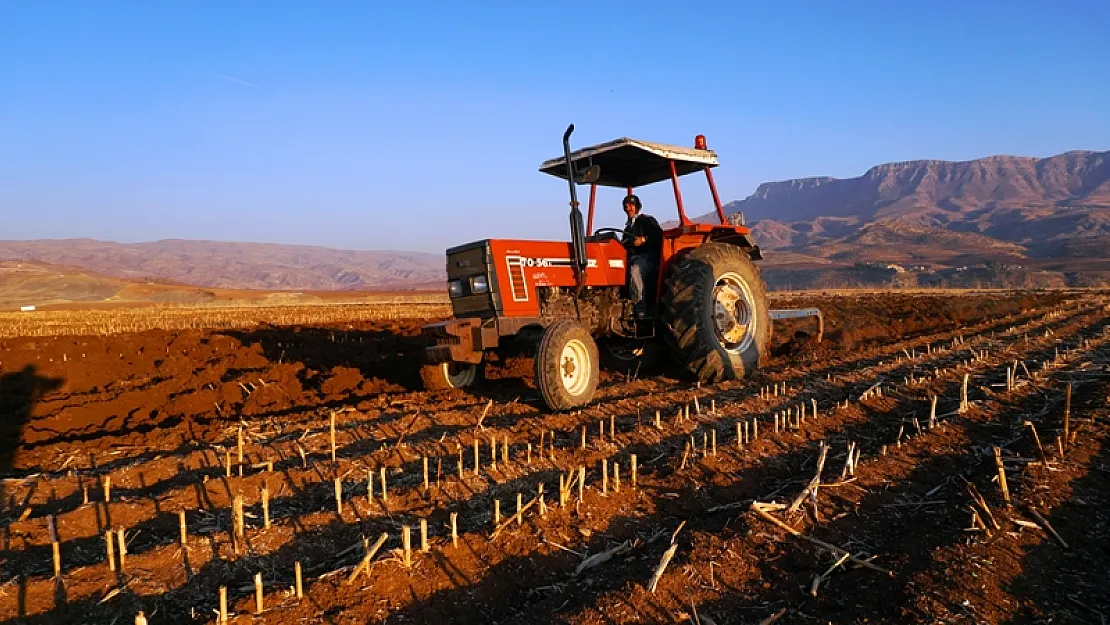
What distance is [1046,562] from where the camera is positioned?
3078 millimetres

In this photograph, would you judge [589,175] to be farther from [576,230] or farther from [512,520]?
[512,520]

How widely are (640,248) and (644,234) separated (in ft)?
0.75

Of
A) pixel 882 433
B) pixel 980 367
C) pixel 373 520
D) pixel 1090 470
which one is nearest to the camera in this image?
pixel 373 520

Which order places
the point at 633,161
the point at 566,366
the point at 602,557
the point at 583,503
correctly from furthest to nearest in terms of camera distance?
the point at 633,161, the point at 566,366, the point at 583,503, the point at 602,557

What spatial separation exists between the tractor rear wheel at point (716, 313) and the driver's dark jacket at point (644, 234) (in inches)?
18.2

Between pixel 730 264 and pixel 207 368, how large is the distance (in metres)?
7.36

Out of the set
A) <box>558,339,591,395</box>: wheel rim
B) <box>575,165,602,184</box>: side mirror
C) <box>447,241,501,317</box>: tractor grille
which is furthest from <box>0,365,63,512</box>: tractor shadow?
<box>575,165,602,184</box>: side mirror

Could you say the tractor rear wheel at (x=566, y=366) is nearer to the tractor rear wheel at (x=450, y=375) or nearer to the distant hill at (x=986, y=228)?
the tractor rear wheel at (x=450, y=375)

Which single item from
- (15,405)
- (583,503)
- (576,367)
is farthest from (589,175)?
(15,405)

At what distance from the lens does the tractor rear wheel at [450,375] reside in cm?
771

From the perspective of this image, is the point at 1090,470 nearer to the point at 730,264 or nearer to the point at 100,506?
the point at 730,264

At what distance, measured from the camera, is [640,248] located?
843cm

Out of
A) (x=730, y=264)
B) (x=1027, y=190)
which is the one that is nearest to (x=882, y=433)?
(x=730, y=264)

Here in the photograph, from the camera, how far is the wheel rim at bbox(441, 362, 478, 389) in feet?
25.2
